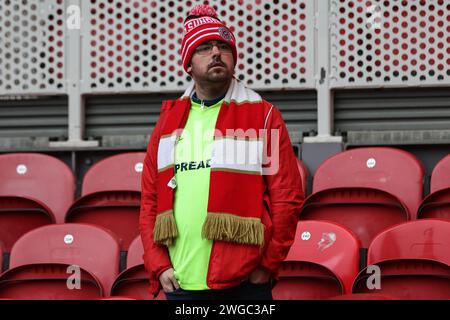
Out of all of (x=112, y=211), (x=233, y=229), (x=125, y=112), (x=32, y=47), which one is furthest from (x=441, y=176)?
(x=32, y=47)

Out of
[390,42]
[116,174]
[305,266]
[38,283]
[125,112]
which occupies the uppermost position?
[390,42]

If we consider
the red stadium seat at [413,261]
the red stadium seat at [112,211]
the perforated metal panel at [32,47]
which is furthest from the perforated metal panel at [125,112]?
the red stadium seat at [413,261]

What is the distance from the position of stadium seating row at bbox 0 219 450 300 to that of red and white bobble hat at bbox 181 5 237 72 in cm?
128

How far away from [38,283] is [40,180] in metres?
1.51

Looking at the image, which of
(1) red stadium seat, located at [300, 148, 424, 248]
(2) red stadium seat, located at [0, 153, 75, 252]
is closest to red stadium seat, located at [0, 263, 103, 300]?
(2) red stadium seat, located at [0, 153, 75, 252]

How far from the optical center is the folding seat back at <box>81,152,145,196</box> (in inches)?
248

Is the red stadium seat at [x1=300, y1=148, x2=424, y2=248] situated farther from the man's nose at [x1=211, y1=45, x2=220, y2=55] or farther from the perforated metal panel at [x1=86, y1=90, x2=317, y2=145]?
the man's nose at [x1=211, y1=45, x2=220, y2=55]

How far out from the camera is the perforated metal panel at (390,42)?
6.73 metres

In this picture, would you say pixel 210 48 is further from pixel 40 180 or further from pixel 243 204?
pixel 40 180

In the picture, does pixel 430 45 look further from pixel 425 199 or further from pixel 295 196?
pixel 295 196

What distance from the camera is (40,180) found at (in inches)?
254

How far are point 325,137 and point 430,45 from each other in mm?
913
